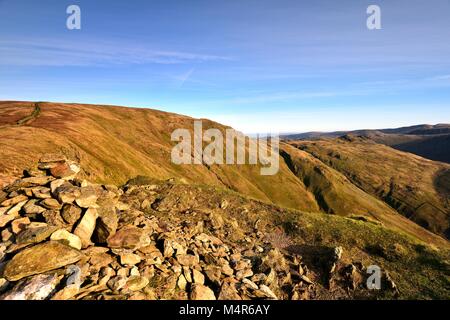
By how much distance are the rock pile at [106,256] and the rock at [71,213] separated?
2.5 inches

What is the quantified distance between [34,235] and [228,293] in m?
12.9

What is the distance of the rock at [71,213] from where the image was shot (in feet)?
62.5

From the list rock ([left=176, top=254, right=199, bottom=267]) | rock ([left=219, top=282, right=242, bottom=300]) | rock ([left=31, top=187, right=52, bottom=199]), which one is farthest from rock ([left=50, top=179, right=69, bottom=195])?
rock ([left=219, top=282, right=242, bottom=300])

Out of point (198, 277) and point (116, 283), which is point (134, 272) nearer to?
point (116, 283)

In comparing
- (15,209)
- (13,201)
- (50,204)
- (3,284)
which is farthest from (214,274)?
(13,201)

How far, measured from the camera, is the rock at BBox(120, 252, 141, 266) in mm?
17625

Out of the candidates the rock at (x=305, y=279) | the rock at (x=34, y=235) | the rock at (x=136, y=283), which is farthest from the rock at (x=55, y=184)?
the rock at (x=305, y=279)

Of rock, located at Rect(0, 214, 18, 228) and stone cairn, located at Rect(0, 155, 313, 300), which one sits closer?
stone cairn, located at Rect(0, 155, 313, 300)

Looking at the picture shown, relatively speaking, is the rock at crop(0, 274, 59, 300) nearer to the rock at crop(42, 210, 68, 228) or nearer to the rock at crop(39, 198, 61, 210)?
the rock at crop(42, 210, 68, 228)

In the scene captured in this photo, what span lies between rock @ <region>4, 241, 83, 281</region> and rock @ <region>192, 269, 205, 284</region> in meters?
7.34

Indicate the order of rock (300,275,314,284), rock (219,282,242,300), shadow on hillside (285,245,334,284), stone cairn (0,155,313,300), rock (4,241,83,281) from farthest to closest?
shadow on hillside (285,245,334,284) < rock (300,275,314,284) < rock (219,282,242,300) < stone cairn (0,155,313,300) < rock (4,241,83,281)

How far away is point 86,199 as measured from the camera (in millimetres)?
20438

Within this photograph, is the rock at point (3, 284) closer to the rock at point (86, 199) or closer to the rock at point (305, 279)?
the rock at point (86, 199)
